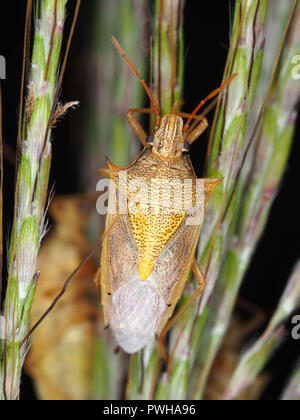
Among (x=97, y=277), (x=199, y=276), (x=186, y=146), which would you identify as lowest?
(x=97, y=277)

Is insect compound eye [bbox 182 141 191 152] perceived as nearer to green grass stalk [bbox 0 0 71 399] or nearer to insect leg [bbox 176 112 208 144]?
insect leg [bbox 176 112 208 144]

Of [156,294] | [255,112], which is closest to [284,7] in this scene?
[255,112]

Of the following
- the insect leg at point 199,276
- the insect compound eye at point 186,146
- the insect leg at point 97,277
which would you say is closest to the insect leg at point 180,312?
the insect leg at point 199,276

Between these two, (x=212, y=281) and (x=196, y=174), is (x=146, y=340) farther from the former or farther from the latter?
(x=196, y=174)

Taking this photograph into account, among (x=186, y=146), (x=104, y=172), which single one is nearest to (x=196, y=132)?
(x=186, y=146)

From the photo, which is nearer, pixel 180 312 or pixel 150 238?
pixel 180 312

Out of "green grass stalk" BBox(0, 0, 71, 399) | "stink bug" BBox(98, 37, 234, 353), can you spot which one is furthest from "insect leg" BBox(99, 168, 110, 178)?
"green grass stalk" BBox(0, 0, 71, 399)

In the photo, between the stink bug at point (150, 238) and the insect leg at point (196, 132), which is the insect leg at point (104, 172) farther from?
the insect leg at point (196, 132)

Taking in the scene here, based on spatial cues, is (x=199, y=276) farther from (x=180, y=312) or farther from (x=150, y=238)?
(x=150, y=238)

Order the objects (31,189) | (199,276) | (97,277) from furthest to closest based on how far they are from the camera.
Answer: (97,277), (199,276), (31,189)
